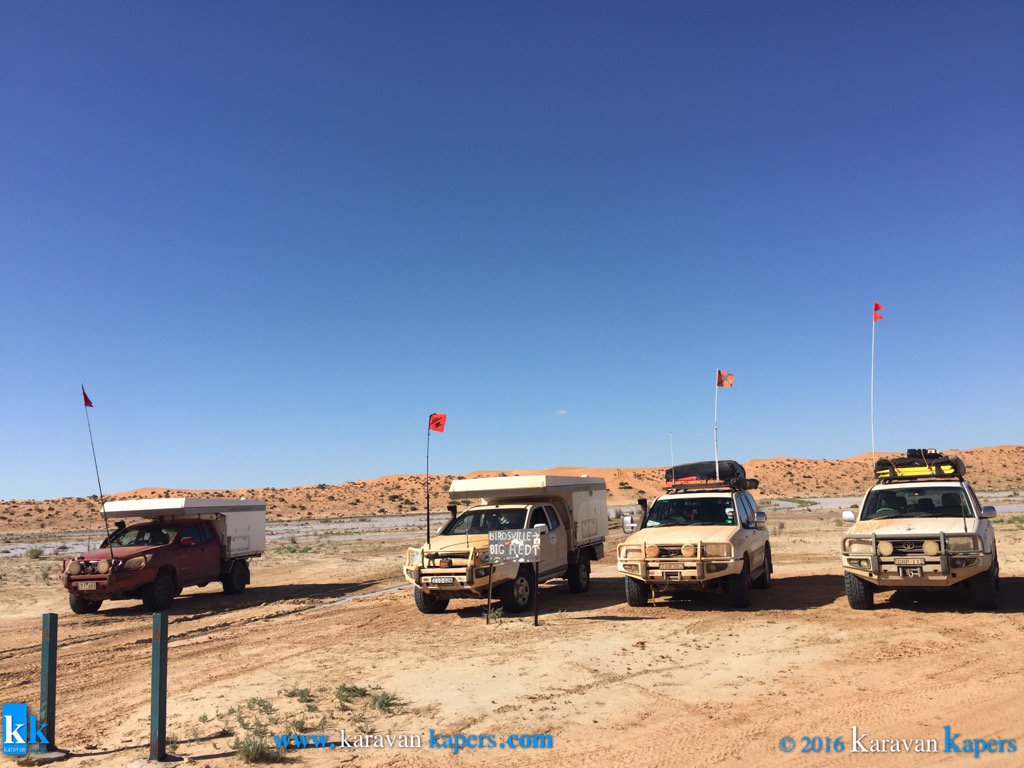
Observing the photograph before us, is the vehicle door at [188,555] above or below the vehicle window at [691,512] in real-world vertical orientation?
below

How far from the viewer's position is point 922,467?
A: 41.9 feet

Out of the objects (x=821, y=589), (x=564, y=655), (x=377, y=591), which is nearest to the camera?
(x=564, y=655)

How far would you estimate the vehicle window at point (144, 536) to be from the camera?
16.3m

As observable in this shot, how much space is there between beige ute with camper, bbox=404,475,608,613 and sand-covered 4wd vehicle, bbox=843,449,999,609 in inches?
194

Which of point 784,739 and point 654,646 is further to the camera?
point 654,646

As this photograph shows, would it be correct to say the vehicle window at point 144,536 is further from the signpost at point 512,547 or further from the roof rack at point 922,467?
the roof rack at point 922,467

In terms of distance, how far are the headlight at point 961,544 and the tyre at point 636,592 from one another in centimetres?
466

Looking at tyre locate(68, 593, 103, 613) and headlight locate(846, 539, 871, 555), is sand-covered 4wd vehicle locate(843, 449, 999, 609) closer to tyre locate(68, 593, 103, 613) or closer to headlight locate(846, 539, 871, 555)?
headlight locate(846, 539, 871, 555)

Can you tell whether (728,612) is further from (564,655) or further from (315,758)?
(315,758)

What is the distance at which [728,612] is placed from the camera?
12.1 meters

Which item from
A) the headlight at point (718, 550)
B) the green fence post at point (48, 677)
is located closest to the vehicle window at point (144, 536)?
the green fence post at point (48, 677)

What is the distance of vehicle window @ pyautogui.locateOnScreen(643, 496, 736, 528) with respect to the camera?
13125 millimetres

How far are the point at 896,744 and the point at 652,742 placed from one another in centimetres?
186

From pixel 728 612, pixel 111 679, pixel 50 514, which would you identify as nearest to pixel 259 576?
pixel 111 679
